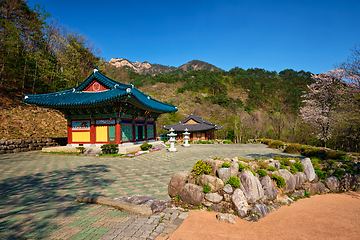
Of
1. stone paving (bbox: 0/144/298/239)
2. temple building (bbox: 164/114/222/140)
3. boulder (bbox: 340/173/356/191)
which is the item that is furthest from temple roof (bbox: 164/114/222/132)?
boulder (bbox: 340/173/356/191)

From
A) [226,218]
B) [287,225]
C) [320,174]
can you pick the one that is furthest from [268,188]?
[320,174]

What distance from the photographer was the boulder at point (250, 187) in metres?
4.53

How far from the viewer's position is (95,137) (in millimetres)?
16297

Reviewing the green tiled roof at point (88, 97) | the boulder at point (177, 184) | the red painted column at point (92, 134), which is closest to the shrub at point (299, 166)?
the boulder at point (177, 184)

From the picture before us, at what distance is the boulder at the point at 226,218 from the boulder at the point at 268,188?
5.08ft

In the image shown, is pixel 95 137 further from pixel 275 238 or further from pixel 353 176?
pixel 353 176

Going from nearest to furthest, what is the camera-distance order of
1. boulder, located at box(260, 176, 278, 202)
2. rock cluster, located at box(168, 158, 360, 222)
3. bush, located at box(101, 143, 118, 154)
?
rock cluster, located at box(168, 158, 360, 222) → boulder, located at box(260, 176, 278, 202) → bush, located at box(101, 143, 118, 154)

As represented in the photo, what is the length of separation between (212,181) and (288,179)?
9.28 feet

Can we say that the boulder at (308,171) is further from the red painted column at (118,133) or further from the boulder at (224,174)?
the red painted column at (118,133)

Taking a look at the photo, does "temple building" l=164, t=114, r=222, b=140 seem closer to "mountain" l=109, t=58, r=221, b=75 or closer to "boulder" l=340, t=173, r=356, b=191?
"boulder" l=340, t=173, r=356, b=191

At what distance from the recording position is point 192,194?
4648mm

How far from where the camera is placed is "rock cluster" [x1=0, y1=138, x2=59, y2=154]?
1472cm

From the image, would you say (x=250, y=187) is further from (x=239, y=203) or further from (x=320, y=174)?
(x=320, y=174)

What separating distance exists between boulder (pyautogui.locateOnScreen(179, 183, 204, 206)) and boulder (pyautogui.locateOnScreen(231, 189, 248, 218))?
0.84 metres
